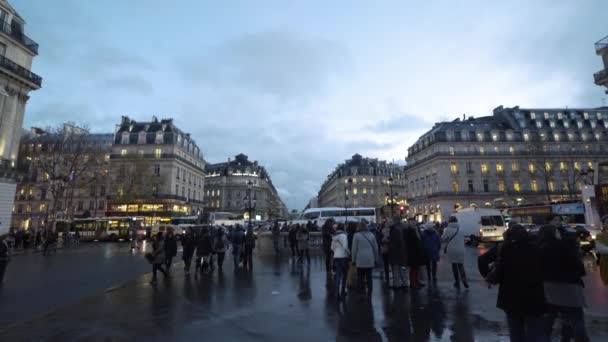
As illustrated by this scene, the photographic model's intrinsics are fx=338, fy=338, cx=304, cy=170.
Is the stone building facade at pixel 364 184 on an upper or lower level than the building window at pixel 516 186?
upper

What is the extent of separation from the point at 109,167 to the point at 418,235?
69.5 m

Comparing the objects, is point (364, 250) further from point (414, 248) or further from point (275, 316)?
point (275, 316)

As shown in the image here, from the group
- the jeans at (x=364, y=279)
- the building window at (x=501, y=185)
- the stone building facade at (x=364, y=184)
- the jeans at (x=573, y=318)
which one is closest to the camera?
Result: the jeans at (x=573, y=318)

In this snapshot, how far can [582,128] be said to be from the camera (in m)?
69.7

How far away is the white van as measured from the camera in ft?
92.5

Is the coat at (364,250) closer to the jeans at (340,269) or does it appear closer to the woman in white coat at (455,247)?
the jeans at (340,269)

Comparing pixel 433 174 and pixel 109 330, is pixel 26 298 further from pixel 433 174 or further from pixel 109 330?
pixel 433 174

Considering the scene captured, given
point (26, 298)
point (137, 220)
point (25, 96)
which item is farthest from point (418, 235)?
point (137, 220)

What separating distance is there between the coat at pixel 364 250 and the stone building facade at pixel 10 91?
35972 millimetres

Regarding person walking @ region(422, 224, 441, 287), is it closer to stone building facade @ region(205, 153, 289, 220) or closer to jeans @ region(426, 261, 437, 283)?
jeans @ region(426, 261, 437, 283)

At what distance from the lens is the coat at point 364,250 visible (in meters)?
8.77

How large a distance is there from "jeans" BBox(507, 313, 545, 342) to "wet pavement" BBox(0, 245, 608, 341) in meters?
1.81

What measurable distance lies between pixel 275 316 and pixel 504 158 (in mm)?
71882

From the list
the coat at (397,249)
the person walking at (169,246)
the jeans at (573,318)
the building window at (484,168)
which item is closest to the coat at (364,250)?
the coat at (397,249)
